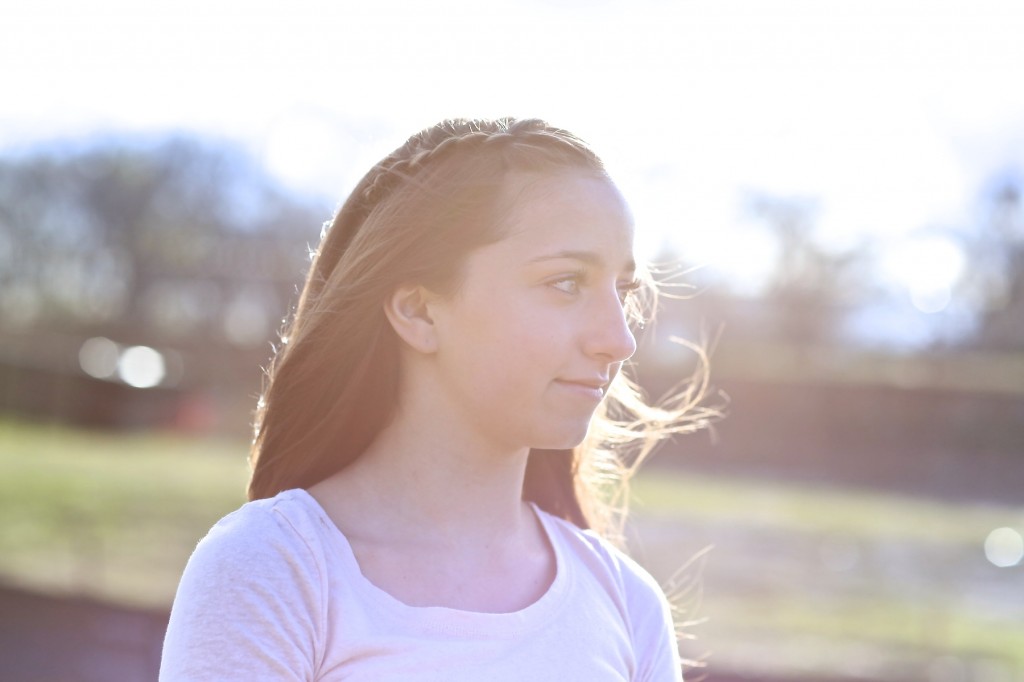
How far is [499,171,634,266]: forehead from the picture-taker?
178cm

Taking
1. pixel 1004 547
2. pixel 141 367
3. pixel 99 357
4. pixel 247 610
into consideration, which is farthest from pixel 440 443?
pixel 99 357

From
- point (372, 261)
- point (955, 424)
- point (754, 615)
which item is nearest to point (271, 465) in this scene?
point (372, 261)

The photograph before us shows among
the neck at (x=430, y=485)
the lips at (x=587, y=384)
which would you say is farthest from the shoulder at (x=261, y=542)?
the lips at (x=587, y=384)

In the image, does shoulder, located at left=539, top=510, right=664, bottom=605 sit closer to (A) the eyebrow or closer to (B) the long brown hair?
(B) the long brown hair

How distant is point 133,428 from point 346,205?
30.3 metres

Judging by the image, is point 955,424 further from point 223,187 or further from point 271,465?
point 271,465

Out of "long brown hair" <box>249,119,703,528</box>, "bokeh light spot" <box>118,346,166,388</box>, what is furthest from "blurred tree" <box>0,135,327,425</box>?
"long brown hair" <box>249,119,703,528</box>

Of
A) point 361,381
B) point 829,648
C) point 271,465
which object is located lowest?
point 829,648

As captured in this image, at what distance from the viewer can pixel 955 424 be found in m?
27.7

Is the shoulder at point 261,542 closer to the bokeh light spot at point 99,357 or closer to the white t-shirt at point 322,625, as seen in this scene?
the white t-shirt at point 322,625

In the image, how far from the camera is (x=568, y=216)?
70.6 inches

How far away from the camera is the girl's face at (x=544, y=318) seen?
5.74 feet

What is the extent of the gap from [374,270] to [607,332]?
35 cm

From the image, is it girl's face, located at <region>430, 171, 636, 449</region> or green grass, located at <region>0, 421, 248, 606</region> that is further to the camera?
green grass, located at <region>0, 421, 248, 606</region>
